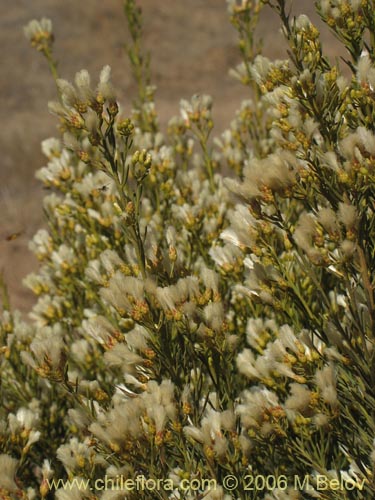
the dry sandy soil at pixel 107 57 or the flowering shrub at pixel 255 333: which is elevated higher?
the dry sandy soil at pixel 107 57

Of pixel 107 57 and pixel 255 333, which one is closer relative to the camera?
pixel 255 333

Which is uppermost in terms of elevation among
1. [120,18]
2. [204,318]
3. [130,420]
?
[120,18]

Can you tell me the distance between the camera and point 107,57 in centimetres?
1766

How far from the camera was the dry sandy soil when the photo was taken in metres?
12.2

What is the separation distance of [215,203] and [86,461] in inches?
66.5

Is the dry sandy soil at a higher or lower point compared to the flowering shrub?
higher

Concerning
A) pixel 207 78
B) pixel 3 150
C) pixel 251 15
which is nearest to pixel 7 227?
pixel 3 150

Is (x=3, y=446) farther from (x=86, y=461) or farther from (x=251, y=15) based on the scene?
(x=251, y=15)

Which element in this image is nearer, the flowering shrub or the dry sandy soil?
the flowering shrub

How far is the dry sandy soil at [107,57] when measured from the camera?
1216 cm

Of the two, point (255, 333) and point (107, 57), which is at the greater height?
point (107, 57)

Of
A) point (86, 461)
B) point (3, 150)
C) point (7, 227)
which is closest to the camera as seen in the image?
point (86, 461)

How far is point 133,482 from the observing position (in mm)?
1844

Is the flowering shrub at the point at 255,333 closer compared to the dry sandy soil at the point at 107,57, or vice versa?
the flowering shrub at the point at 255,333
